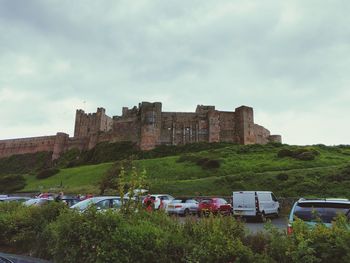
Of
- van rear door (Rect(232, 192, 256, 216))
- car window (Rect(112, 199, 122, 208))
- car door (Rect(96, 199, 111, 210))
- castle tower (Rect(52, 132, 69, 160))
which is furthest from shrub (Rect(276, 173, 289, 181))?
castle tower (Rect(52, 132, 69, 160))

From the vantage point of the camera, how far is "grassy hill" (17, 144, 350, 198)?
1361 inches

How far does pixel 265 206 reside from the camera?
77.6 feet

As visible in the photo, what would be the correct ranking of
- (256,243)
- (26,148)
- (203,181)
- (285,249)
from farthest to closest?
(26,148), (203,181), (256,243), (285,249)

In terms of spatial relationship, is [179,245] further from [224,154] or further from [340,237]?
[224,154]

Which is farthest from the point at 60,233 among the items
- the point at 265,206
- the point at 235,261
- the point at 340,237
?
the point at 265,206

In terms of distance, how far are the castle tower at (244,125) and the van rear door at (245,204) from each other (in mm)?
55227

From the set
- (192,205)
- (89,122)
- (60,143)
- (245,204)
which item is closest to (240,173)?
(192,205)

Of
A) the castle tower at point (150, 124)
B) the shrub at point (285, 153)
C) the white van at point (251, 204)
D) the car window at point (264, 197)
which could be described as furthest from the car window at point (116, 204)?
the castle tower at point (150, 124)

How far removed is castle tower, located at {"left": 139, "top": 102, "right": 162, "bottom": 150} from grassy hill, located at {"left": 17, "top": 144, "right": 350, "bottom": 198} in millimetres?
4518

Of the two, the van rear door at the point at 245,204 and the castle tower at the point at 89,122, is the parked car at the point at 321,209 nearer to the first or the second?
the van rear door at the point at 245,204

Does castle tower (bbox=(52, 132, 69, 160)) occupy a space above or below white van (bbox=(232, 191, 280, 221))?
above

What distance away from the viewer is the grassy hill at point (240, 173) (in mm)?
34562

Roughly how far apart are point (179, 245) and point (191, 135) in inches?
2812

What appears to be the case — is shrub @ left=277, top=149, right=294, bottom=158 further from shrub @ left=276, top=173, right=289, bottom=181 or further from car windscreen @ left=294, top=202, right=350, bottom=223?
car windscreen @ left=294, top=202, right=350, bottom=223
